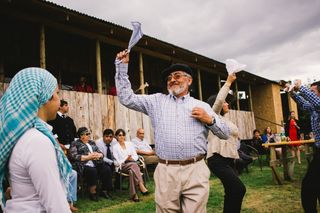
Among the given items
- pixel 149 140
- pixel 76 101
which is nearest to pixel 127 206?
pixel 76 101

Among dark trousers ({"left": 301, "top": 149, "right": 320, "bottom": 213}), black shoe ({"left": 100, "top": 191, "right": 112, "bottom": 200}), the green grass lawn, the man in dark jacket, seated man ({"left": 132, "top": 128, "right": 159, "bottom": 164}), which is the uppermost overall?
the man in dark jacket

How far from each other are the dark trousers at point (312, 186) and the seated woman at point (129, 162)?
3.60 metres

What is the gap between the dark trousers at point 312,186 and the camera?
15.1 ft

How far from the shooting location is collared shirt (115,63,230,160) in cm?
329

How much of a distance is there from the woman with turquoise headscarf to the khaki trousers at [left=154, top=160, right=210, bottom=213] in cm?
159

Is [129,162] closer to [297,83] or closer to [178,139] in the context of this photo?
[297,83]

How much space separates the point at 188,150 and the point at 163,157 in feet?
0.88

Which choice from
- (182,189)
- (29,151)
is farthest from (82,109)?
(29,151)

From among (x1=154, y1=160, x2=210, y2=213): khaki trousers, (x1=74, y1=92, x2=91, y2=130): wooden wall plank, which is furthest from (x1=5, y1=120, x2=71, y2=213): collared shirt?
(x1=74, y1=92, x2=91, y2=130): wooden wall plank

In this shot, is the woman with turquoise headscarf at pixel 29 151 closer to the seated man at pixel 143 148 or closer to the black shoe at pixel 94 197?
the black shoe at pixel 94 197

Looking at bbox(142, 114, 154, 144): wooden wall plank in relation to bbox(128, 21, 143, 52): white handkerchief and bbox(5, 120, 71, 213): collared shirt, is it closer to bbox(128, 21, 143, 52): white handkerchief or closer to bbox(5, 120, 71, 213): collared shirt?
bbox(128, 21, 143, 52): white handkerchief

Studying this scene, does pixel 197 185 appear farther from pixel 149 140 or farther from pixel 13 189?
pixel 149 140

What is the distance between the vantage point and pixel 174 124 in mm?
3346

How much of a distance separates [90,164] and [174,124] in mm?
4425
